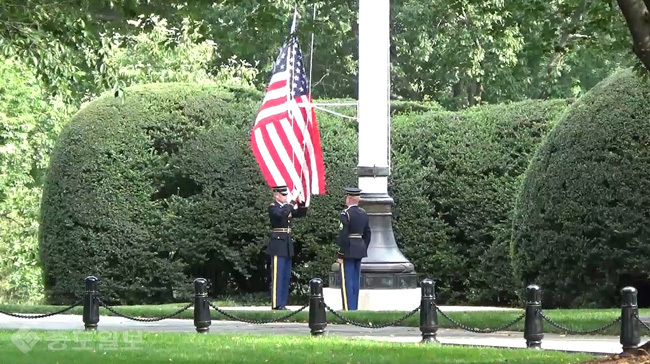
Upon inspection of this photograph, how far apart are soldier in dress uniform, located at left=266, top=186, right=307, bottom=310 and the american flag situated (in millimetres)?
786

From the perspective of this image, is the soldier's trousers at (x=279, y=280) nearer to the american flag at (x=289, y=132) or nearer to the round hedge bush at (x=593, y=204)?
the american flag at (x=289, y=132)

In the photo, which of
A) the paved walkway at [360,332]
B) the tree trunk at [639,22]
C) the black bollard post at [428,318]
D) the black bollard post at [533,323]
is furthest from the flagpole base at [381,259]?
the tree trunk at [639,22]

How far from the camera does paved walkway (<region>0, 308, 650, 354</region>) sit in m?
14.8

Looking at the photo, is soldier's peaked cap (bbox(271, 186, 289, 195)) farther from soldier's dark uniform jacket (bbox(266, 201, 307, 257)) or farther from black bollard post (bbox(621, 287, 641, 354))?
black bollard post (bbox(621, 287, 641, 354))

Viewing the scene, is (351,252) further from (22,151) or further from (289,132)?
(22,151)

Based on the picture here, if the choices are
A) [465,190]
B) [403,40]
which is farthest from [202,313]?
[403,40]

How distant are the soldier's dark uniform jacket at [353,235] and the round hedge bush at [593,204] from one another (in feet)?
8.13

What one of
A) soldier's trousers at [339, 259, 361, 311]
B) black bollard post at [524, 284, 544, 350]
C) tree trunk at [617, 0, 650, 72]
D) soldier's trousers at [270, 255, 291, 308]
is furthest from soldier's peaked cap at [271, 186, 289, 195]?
tree trunk at [617, 0, 650, 72]

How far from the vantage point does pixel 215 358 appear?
12.1 m

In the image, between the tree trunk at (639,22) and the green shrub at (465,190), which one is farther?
the green shrub at (465,190)

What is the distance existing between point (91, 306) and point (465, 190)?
9.40 m

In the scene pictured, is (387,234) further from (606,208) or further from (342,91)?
(342,91)

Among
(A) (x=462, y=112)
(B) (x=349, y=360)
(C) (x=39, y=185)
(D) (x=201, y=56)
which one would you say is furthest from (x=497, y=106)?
(C) (x=39, y=185)

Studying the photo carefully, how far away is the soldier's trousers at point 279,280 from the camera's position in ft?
65.2
